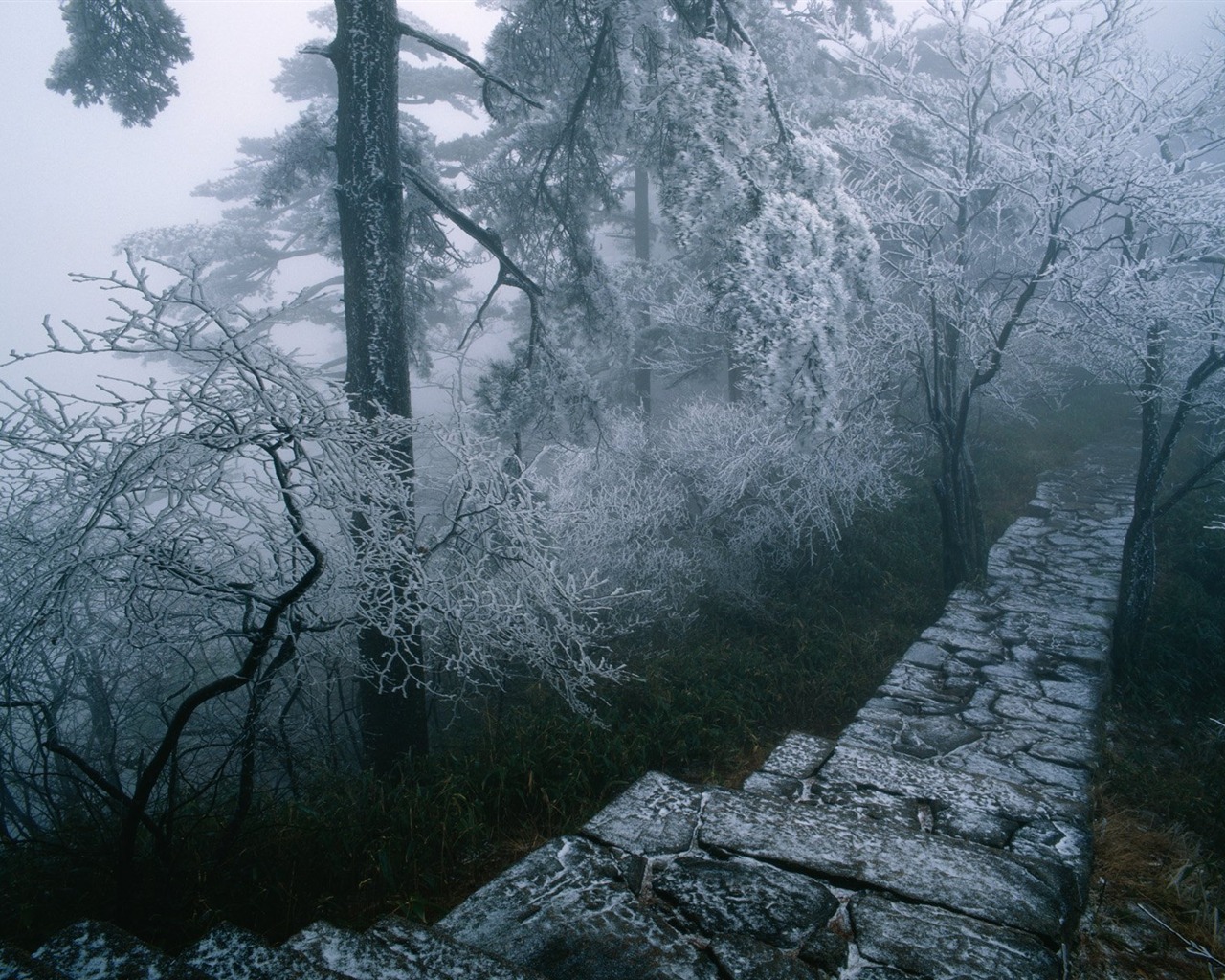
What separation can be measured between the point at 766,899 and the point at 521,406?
542cm

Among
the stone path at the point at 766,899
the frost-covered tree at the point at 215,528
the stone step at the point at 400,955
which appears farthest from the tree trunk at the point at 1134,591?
the stone step at the point at 400,955

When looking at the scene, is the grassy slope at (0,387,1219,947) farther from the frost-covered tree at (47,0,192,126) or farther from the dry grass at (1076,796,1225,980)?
the frost-covered tree at (47,0,192,126)

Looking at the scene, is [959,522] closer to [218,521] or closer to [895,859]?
[895,859]

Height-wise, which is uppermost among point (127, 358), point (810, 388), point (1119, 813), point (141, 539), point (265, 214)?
point (265, 214)

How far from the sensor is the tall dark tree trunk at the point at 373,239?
15.8 ft

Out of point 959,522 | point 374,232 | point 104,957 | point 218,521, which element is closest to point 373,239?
point 374,232

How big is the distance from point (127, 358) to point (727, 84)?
2831cm

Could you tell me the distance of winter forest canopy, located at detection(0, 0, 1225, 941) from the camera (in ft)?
9.97

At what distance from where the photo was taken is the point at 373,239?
16.0 feet

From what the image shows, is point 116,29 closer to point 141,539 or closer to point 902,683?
point 141,539

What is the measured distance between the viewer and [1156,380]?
6480mm

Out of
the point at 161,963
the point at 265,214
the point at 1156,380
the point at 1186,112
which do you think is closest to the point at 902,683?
the point at 1156,380

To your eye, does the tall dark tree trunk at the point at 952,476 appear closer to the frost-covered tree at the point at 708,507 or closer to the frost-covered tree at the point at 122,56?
the frost-covered tree at the point at 708,507

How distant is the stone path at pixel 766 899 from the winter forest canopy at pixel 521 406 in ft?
4.00
